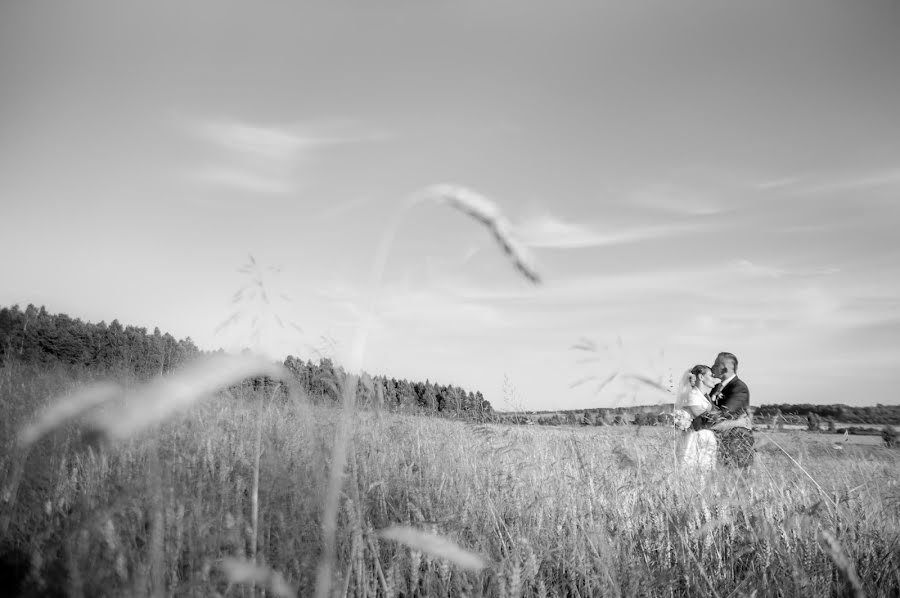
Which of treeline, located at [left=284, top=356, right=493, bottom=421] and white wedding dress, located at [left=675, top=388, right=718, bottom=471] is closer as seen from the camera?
treeline, located at [left=284, top=356, right=493, bottom=421]

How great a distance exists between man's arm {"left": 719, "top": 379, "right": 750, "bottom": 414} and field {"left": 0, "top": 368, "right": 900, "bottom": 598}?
6.60 ft

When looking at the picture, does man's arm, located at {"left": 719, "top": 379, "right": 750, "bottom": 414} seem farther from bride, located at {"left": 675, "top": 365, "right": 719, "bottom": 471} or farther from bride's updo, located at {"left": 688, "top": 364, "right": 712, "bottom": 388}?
bride's updo, located at {"left": 688, "top": 364, "right": 712, "bottom": 388}

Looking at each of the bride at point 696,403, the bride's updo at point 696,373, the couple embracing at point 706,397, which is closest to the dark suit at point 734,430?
the couple embracing at point 706,397

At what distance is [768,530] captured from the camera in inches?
113

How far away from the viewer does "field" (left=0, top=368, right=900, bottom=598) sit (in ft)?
6.62

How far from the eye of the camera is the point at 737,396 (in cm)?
740

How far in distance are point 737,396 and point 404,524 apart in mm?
6396

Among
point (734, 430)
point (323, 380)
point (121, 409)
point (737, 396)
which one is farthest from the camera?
point (737, 396)

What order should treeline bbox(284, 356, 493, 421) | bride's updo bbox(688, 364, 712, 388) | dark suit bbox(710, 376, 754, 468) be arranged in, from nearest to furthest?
dark suit bbox(710, 376, 754, 468) → treeline bbox(284, 356, 493, 421) → bride's updo bbox(688, 364, 712, 388)

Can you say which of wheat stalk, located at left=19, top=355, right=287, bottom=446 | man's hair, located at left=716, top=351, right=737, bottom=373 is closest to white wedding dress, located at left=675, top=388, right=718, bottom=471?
man's hair, located at left=716, top=351, right=737, bottom=373

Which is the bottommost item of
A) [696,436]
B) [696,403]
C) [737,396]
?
[696,436]

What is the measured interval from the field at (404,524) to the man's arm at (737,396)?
2011 mm

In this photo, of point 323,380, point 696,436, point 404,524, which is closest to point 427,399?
point 696,436

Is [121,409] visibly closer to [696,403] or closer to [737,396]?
[696,403]
